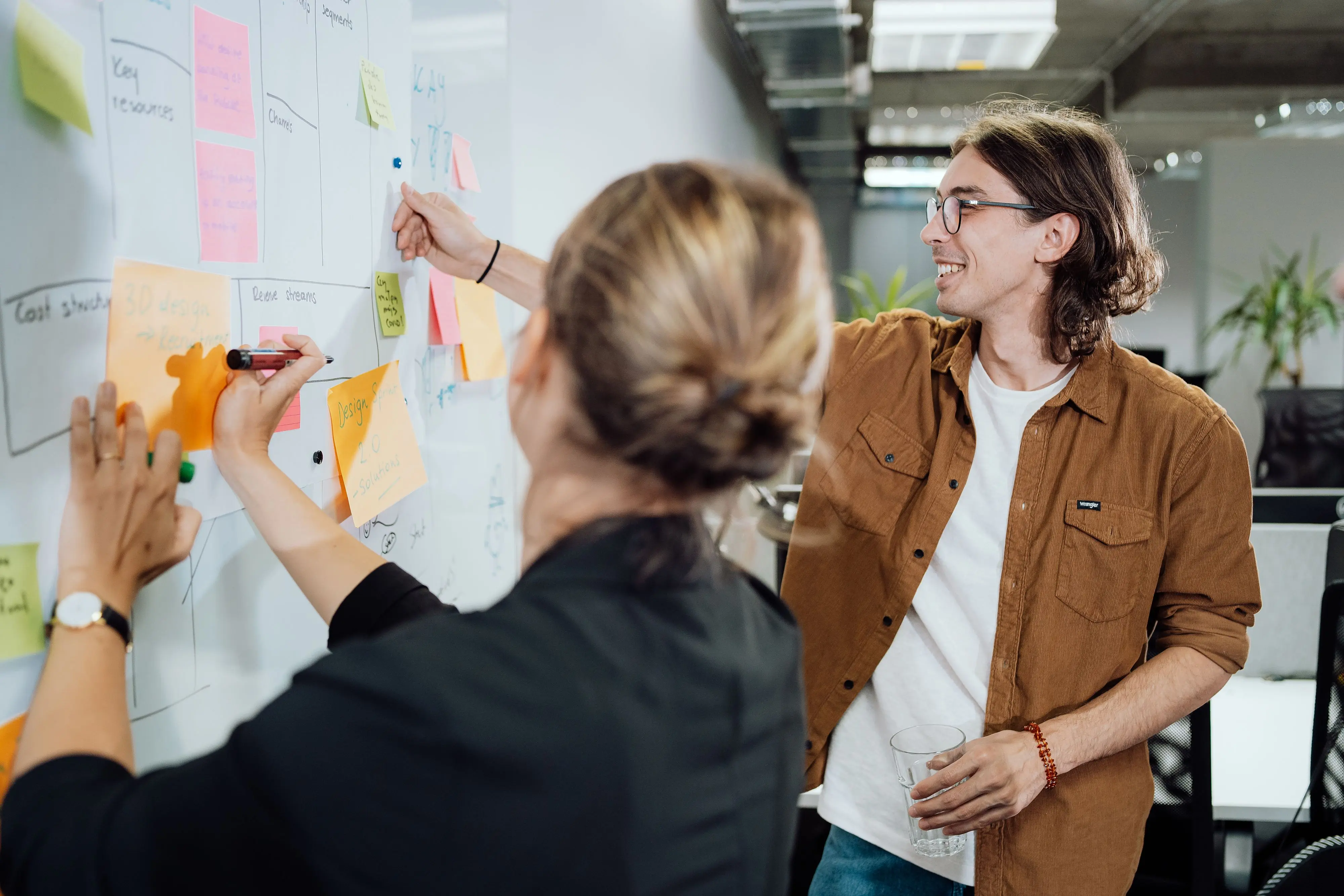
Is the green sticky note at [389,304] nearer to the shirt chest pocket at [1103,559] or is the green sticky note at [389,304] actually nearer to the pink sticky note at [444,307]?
the pink sticky note at [444,307]

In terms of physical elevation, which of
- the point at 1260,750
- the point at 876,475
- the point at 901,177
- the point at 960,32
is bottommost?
the point at 1260,750

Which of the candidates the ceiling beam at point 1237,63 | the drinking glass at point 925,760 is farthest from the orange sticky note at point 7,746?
the ceiling beam at point 1237,63

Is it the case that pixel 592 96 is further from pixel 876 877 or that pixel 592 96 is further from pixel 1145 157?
pixel 1145 157

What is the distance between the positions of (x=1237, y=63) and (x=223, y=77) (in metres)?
7.20

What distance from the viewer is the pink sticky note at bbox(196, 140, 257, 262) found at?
31.8 inches

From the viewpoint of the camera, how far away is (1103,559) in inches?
48.1

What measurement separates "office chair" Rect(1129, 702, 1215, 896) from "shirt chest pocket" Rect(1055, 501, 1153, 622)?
0.41 meters

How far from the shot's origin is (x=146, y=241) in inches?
29.2

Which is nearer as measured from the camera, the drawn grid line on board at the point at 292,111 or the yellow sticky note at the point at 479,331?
the drawn grid line on board at the point at 292,111

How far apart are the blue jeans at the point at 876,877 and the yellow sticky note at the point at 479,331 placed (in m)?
0.83

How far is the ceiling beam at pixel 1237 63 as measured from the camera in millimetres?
6133

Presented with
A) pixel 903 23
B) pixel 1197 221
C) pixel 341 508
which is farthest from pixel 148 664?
pixel 1197 221

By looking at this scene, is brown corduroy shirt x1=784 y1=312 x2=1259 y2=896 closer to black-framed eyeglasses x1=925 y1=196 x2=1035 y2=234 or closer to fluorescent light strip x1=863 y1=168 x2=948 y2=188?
black-framed eyeglasses x1=925 y1=196 x2=1035 y2=234

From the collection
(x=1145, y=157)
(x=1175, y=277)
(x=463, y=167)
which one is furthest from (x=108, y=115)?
(x=1175, y=277)
